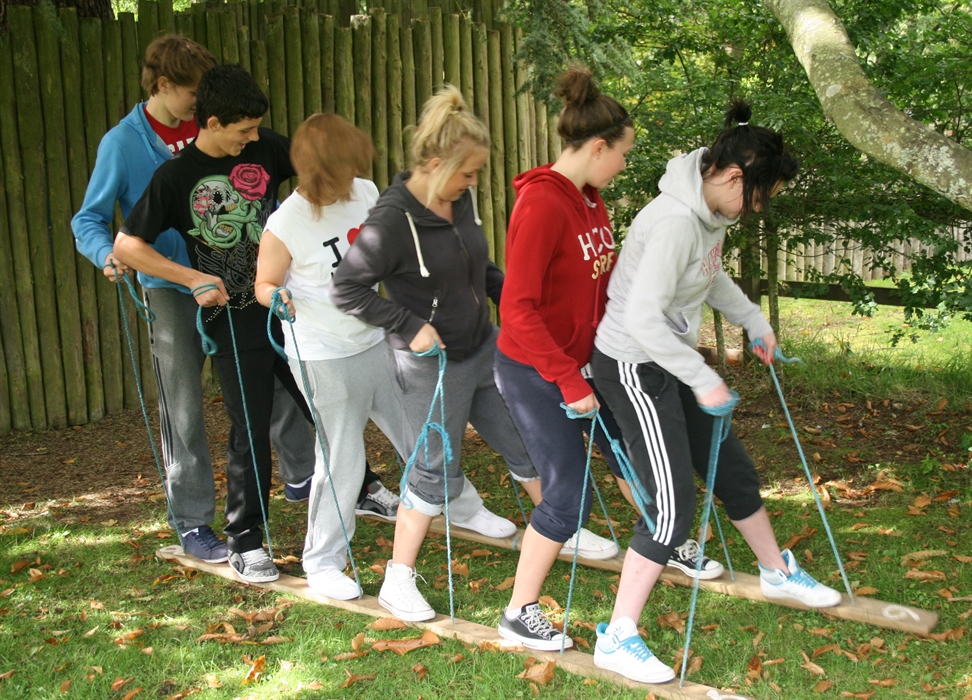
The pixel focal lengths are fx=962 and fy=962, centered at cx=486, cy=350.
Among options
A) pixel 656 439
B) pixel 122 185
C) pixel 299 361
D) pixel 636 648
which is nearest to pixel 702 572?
pixel 636 648

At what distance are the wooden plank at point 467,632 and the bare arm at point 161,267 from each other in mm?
1244

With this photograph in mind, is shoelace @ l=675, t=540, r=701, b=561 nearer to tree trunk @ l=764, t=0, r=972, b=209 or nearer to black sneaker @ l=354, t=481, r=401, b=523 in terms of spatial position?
black sneaker @ l=354, t=481, r=401, b=523

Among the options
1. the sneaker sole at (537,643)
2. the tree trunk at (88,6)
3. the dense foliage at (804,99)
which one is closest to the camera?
the sneaker sole at (537,643)

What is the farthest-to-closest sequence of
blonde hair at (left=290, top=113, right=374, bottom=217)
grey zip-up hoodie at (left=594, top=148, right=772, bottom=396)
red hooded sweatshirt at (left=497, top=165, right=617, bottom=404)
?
blonde hair at (left=290, top=113, right=374, bottom=217) < red hooded sweatshirt at (left=497, top=165, right=617, bottom=404) < grey zip-up hoodie at (left=594, top=148, right=772, bottom=396)

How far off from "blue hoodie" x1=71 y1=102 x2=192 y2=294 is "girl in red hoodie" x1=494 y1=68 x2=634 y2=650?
1.63m

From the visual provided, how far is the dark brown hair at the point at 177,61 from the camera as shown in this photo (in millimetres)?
3924

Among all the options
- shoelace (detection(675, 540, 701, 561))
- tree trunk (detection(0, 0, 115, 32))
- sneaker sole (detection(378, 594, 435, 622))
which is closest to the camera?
sneaker sole (detection(378, 594, 435, 622))

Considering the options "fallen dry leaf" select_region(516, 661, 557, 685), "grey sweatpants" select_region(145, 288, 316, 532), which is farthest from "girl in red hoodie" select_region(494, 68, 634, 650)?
"grey sweatpants" select_region(145, 288, 316, 532)

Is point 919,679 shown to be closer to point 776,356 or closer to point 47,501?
point 776,356

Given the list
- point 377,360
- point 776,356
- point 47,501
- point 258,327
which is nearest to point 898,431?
point 776,356

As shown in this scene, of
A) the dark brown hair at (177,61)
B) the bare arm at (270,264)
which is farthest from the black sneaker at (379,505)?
the dark brown hair at (177,61)

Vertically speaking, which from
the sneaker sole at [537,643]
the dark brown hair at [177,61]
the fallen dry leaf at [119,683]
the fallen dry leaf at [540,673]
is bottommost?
the fallen dry leaf at [119,683]

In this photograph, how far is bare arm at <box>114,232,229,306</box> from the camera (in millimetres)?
3832

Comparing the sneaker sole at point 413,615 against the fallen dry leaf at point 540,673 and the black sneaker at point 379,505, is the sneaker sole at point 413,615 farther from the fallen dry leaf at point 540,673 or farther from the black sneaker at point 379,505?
the black sneaker at point 379,505
